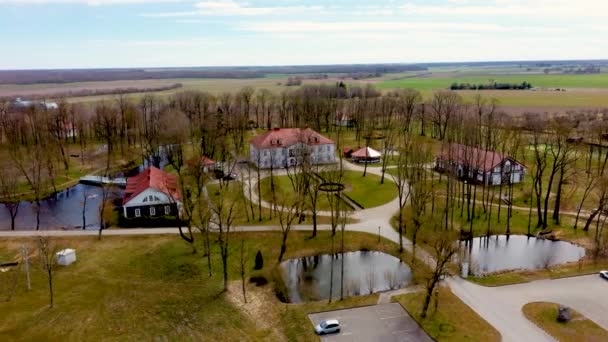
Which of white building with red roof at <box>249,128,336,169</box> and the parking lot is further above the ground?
white building with red roof at <box>249,128,336,169</box>

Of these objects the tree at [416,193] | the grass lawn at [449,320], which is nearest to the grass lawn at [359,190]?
the tree at [416,193]

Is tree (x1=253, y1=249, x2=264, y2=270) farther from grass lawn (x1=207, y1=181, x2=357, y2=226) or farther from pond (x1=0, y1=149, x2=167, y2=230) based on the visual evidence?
pond (x1=0, y1=149, x2=167, y2=230)

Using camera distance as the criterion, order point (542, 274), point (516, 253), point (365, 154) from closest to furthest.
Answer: point (542, 274) < point (516, 253) < point (365, 154)

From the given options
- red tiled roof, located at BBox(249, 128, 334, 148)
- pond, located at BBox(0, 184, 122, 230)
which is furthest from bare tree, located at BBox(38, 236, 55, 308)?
red tiled roof, located at BBox(249, 128, 334, 148)

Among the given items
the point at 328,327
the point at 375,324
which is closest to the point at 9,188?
the point at 328,327

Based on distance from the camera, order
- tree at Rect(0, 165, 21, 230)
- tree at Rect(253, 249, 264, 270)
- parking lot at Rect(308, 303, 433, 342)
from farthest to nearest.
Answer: tree at Rect(0, 165, 21, 230) → tree at Rect(253, 249, 264, 270) → parking lot at Rect(308, 303, 433, 342)

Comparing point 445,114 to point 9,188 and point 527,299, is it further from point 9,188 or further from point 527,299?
point 9,188

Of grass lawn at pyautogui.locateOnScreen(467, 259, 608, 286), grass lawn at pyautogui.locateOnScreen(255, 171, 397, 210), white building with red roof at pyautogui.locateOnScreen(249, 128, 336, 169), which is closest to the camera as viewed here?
grass lawn at pyautogui.locateOnScreen(467, 259, 608, 286)
